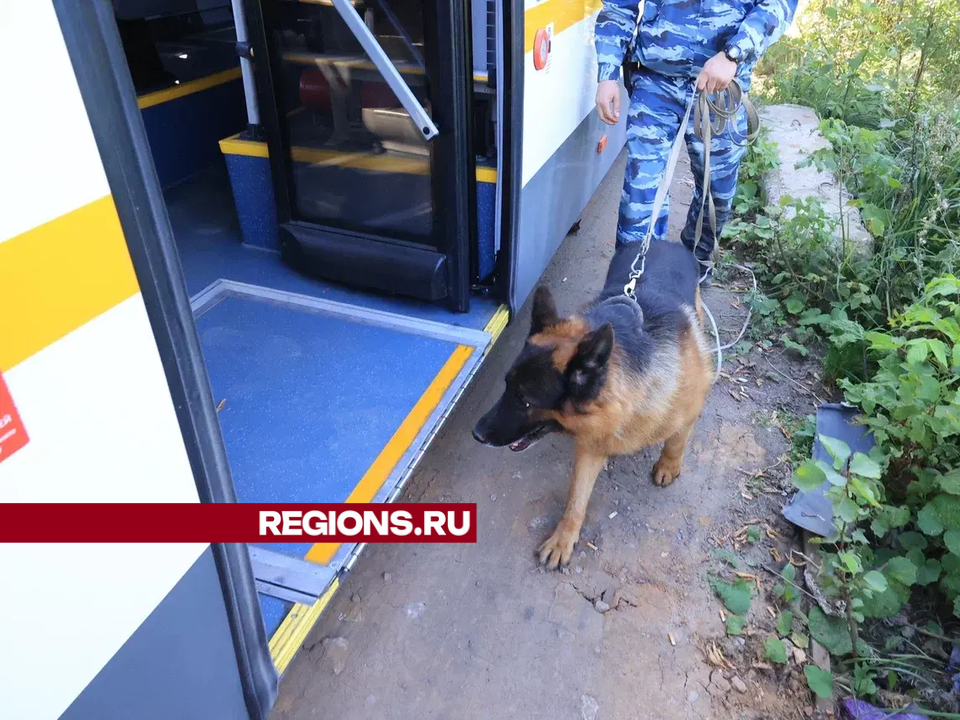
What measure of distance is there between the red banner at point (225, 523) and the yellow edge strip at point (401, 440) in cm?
7

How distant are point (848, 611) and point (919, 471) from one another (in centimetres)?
66

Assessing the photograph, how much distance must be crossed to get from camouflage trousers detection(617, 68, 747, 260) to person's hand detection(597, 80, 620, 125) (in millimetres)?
97

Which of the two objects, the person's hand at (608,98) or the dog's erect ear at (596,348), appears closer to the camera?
the dog's erect ear at (596,348)

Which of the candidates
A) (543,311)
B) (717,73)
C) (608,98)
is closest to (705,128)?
(717,73)

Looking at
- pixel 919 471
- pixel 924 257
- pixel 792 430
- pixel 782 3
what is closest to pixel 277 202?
pixel 782 3

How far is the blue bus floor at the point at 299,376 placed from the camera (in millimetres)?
2430

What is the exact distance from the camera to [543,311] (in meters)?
2.51

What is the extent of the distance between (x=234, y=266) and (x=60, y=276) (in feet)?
9.04

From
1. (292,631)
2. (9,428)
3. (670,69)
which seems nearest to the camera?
(9,428)

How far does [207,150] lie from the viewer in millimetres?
4832

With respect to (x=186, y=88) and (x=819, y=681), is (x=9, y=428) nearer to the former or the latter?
(x=819, y=681)

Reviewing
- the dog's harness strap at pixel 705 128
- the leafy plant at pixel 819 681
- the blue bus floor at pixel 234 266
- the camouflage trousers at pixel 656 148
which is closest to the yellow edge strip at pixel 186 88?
the blue bus floor at pixel 234 266

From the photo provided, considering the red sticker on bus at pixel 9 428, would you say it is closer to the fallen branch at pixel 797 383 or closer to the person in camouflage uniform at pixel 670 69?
the person in camouflage uniform at pixel 670 69

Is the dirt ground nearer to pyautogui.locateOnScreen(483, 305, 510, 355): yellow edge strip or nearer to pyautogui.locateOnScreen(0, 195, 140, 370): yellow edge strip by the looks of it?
pyautogui.locateOnScreen(483, 305, 510, 355): yellow edge strip
